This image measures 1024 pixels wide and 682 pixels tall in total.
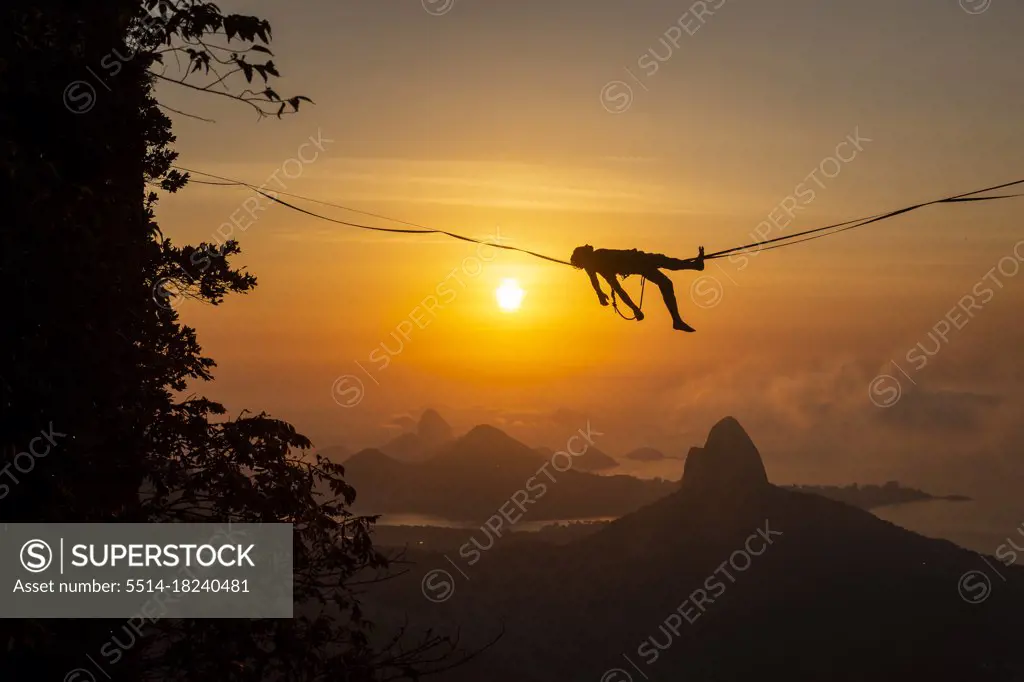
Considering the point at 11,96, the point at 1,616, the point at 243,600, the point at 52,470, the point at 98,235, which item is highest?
the point at 11,96

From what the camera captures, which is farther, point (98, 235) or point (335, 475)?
point (335, 475)

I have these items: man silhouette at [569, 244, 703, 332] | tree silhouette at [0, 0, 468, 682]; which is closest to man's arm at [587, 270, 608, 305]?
man silhouette at [569, 244, 703, 332]

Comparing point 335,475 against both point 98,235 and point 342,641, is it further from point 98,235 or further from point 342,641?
point 98,235

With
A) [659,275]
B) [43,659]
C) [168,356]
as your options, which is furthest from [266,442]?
[659,275]

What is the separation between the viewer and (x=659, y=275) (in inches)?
570

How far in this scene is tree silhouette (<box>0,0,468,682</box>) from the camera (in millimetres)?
9320

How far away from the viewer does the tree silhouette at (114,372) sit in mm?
9320

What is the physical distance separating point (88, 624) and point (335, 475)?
3763mm

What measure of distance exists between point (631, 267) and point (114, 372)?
7762 mm

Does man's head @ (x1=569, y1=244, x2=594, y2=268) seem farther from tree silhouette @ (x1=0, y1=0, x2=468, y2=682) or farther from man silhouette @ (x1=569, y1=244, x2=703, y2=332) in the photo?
tree silhouette @ (x1=0, y1=0, x2=468, y2=682)

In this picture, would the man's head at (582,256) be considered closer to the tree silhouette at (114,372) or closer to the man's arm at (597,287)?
the man's arm at (597,287)

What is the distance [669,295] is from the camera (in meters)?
14.6

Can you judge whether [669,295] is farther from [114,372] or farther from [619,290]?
[114,372]

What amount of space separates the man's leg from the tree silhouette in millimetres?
5702
